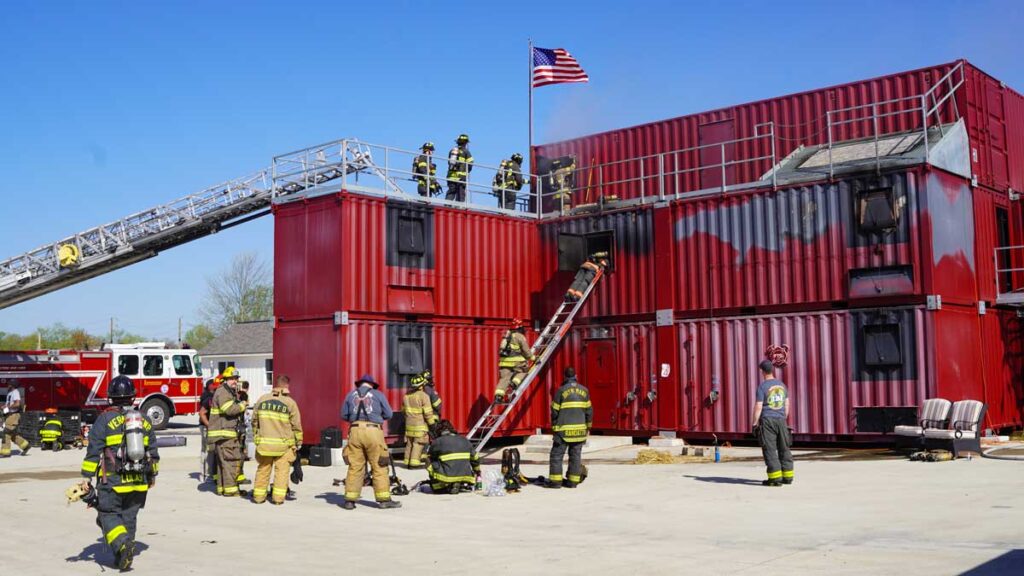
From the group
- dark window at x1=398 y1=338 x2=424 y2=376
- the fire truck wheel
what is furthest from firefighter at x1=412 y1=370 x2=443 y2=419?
the fire truck wheel

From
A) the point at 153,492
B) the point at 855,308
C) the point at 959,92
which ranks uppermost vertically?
the point at 959,92

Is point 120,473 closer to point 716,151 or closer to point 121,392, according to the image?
point 121,392

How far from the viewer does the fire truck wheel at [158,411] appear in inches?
1259

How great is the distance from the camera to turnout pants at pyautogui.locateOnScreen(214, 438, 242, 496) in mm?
14633

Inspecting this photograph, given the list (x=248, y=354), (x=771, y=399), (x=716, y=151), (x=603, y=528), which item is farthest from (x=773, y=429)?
(x=248, y=354)

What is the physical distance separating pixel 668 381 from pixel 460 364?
190 inches

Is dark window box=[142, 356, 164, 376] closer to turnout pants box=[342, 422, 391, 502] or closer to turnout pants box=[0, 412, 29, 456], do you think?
turnout pants box=[0, 412, 29, 456]

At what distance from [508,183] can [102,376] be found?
1637cm

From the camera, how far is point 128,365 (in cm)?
3250

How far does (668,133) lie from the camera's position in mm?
25391

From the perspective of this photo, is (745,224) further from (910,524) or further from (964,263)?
(910,524)

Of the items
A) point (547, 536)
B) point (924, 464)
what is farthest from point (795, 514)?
point (924, 464)

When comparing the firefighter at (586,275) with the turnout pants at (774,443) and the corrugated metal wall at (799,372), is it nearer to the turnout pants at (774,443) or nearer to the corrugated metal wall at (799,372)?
the corrugated metal wall at (799,372)

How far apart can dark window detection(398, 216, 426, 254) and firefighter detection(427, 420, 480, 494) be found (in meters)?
7.61
